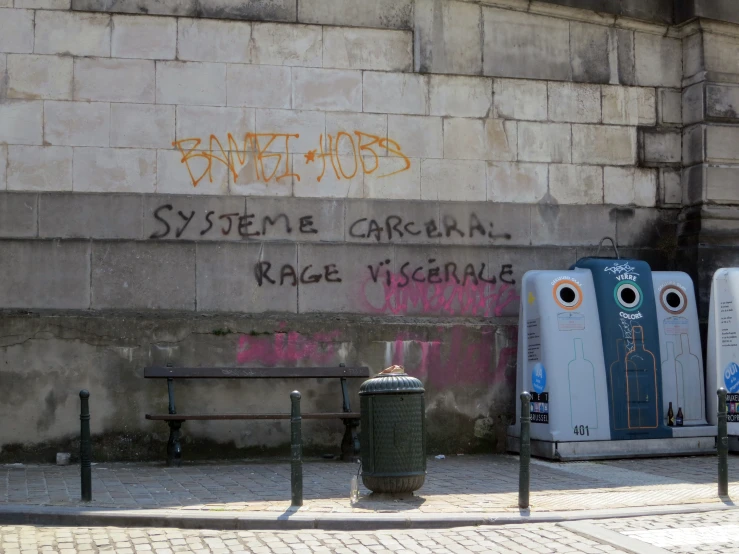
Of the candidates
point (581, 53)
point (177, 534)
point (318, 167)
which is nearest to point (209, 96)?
point (318, 167)

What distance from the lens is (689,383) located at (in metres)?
11.5

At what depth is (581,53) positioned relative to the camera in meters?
12.6

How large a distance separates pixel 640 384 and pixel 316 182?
438 centimetres

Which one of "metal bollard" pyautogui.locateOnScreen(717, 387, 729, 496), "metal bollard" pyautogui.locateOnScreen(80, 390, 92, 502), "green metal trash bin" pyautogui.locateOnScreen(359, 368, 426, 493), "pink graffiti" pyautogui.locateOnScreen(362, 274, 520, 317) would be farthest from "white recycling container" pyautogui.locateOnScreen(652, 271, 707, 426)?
"metal bollard" pyautogui.locateOnScreen(80, 390, 92, 502)

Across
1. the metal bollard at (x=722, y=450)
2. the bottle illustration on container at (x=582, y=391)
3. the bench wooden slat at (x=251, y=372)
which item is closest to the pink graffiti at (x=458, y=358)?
the bench wooden slat at (x=251, y=372)

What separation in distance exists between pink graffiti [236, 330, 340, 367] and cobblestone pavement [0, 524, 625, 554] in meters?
3.97

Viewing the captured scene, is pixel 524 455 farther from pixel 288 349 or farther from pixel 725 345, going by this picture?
pixel 725 345

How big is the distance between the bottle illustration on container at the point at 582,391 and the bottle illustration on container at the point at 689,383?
126 centimetres

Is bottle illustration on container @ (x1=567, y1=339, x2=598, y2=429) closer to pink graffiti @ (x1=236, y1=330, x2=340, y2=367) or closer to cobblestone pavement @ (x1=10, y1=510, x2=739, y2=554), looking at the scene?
pink graffiti @ (x1=236, y1=330, x2=340, y2=367)

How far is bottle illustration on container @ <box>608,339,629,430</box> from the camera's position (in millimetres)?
10938

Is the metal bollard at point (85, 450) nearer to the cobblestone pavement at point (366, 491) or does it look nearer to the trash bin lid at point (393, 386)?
the cobblestone pavement at point (366, 491)

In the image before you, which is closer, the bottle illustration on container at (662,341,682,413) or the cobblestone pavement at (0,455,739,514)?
the cobblestone pavement at (0,455,739,514)

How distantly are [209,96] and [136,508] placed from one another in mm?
5291

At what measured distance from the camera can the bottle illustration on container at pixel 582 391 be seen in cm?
1081
